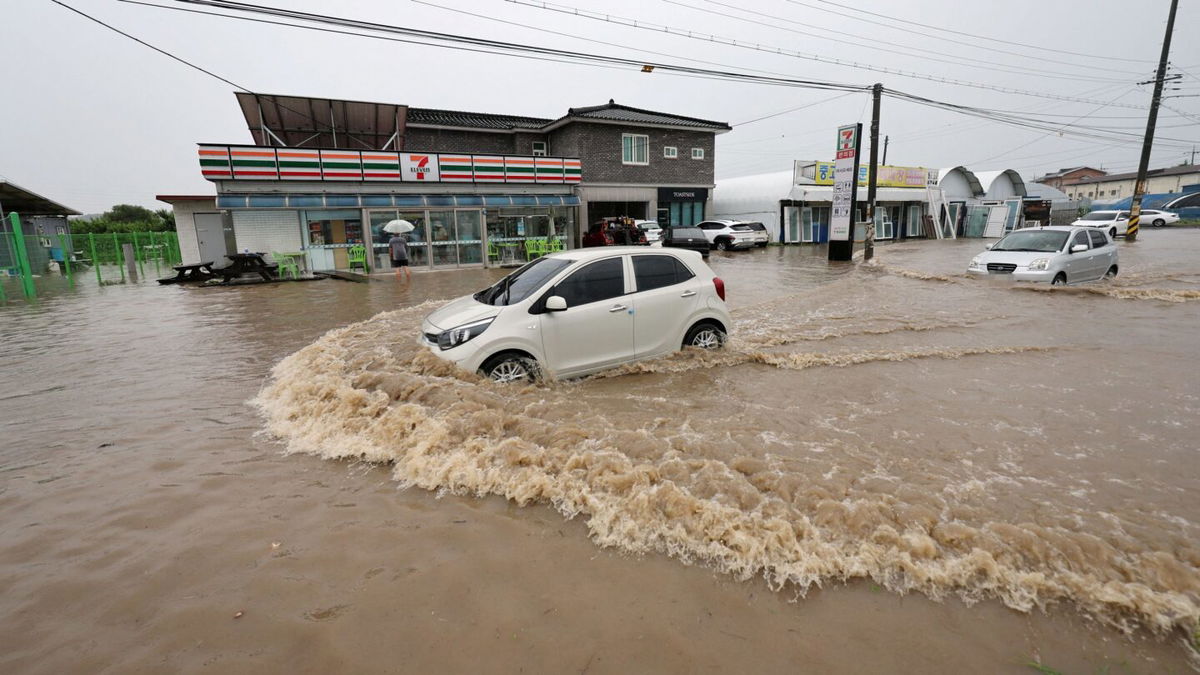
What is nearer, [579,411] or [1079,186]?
[579,411]

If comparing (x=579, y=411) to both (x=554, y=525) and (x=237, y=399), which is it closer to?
(x=554, y=525)

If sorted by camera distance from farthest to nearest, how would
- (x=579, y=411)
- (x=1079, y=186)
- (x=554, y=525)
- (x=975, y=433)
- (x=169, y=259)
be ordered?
(x=1079, y=186) → (x=169, y=259) → (x=579, y=411) → (x=975, y=433) → (x=554, y=525)

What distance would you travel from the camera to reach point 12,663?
2312mm

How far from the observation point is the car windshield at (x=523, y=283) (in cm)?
580

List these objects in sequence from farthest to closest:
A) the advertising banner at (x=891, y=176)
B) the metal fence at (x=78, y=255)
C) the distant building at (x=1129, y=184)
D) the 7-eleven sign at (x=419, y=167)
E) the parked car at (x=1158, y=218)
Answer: the distant building at (x=1129, y=184) → the parked car at (x=1158, y=218) → the advertising banner at (x=891, y=176) → the 7-eleven sign at (x=419, y=167) → the metal fence at (x=78, y=255)

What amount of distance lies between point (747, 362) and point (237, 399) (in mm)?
5834

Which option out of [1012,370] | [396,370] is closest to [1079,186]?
[1012,370]

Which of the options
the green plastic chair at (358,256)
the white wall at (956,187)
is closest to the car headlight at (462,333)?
the green plastic chair at (358,256)

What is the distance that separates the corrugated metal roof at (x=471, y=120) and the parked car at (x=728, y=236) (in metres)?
9.99

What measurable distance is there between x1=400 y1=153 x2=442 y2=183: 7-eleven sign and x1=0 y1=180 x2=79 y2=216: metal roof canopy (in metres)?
14.6

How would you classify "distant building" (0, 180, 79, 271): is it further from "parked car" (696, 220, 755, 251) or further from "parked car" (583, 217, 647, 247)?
"parked car" (696, 220, 755, 251)

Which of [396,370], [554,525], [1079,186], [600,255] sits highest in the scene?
[1079,186]

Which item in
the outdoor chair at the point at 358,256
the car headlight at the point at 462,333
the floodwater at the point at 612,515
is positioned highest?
the outdoor chair at the point at 358,256

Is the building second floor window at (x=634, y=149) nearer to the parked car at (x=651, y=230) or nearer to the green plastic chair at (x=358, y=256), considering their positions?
the parked car at (x=651, y=230)
